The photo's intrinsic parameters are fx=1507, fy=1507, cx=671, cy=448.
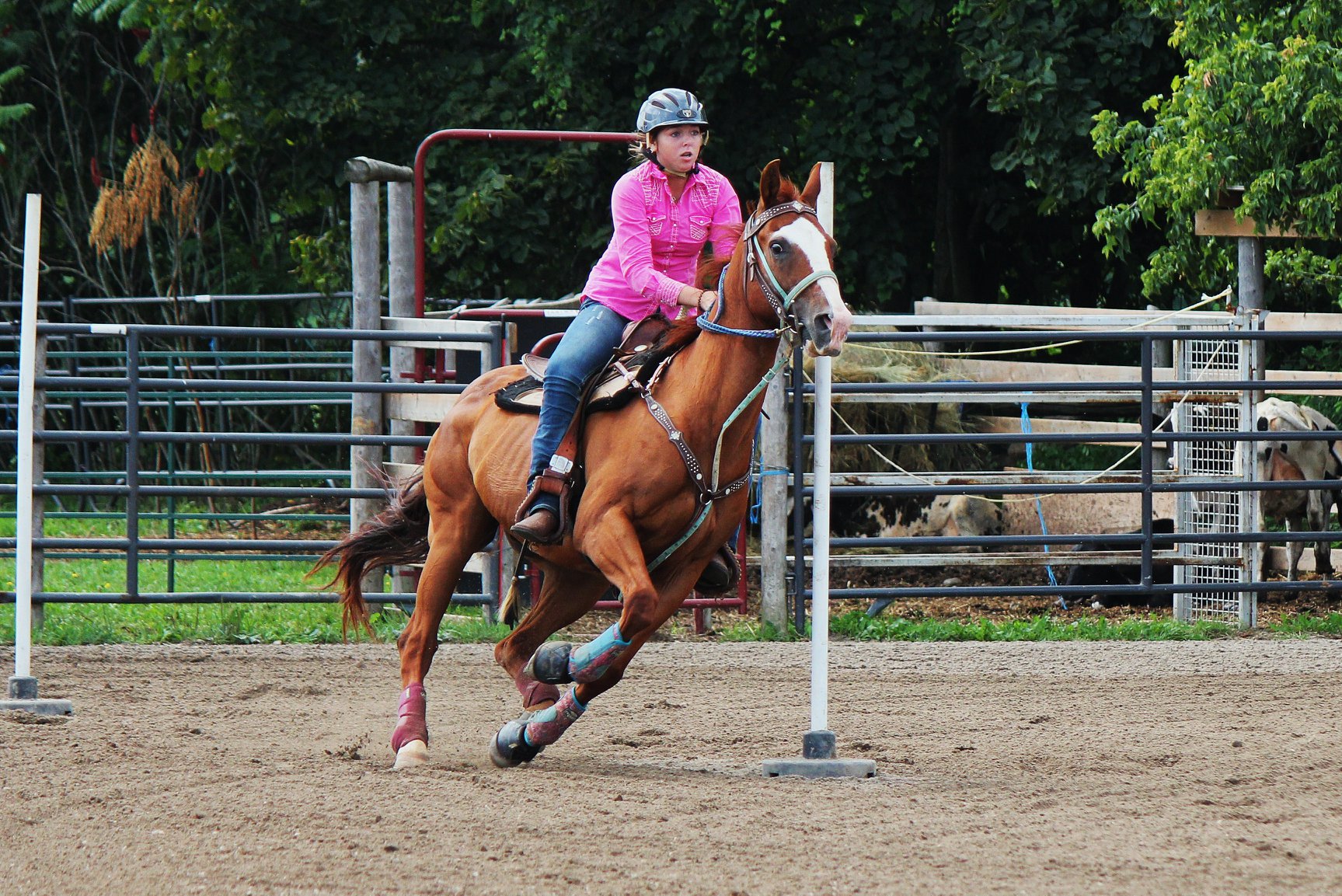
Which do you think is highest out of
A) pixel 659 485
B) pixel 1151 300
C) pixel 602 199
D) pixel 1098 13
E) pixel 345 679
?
pixel 1098 13

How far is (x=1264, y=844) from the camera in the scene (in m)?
4.13

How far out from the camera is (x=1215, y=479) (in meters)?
9.91

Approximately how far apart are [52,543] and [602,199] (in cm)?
798

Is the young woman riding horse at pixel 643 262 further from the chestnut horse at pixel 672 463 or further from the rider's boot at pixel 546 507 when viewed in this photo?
the chestnut horse at pixel 672 463

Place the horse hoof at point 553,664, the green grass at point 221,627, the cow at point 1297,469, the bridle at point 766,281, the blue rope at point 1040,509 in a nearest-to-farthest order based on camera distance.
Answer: the bridle at point 766,281, the horse hoof at point 553,664, the green grass at point 221,627, the cow at point 1297,469, the blue rope at point 1040,509

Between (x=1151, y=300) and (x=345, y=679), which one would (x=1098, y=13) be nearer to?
(x=1151, y=300)

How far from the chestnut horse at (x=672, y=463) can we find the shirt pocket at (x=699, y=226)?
0.22 meters

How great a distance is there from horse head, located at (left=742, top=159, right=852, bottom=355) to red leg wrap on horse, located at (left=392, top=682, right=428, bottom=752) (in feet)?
6.60

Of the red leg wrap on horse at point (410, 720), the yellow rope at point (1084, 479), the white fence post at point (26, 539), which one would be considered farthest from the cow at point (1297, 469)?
the white fence post at point (26, 539)

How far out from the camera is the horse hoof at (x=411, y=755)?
541cm

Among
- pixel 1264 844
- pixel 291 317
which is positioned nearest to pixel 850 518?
pixel 1264 844

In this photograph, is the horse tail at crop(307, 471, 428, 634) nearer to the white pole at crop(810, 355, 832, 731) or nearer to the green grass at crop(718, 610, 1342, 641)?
the white pole at crop(810, 355, 832, 731)

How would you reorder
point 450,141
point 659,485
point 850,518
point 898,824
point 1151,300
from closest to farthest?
point 898,824 < point 659,485 < point 850,518 < point 1151,300 < point 450,141

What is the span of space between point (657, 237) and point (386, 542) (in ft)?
6.76
